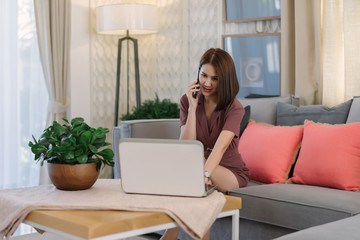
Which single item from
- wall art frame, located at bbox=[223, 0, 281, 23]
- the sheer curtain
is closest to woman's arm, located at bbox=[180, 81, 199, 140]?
wall art frame, located at bbox=[223, 0, 281, 23]

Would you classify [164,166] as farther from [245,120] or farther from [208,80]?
[245,120]

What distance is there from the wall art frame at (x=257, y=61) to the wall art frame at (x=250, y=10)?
0.14 metres

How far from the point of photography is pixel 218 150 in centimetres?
249

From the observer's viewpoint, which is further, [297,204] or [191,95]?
[191,95]

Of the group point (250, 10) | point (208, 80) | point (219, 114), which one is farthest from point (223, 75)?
point (250, 10)

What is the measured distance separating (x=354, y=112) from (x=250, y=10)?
1541mm

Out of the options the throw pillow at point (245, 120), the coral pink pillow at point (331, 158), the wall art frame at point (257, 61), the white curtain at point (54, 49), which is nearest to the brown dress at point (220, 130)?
the coral pink pillow at point (331, 158)

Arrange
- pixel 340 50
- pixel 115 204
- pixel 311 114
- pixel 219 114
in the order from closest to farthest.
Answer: pixel 115 204
pixel 219 114
pixel 311 114
pixel 340 50

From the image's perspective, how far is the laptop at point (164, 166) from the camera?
186 centimetres

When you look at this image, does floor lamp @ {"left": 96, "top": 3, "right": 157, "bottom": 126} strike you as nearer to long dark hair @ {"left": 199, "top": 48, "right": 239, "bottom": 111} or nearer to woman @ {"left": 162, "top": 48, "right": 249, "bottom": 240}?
woman @ {"left": 162, "top": 48, "right": 249, "bottom": 240}

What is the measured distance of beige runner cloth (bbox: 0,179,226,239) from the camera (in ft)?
5.72

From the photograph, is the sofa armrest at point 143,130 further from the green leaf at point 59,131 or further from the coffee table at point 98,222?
the coffee table at point 98,222

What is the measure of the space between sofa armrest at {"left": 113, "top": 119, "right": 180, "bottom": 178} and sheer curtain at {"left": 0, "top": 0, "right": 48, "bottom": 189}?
1044 mm

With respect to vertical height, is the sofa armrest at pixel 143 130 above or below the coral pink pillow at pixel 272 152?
above
